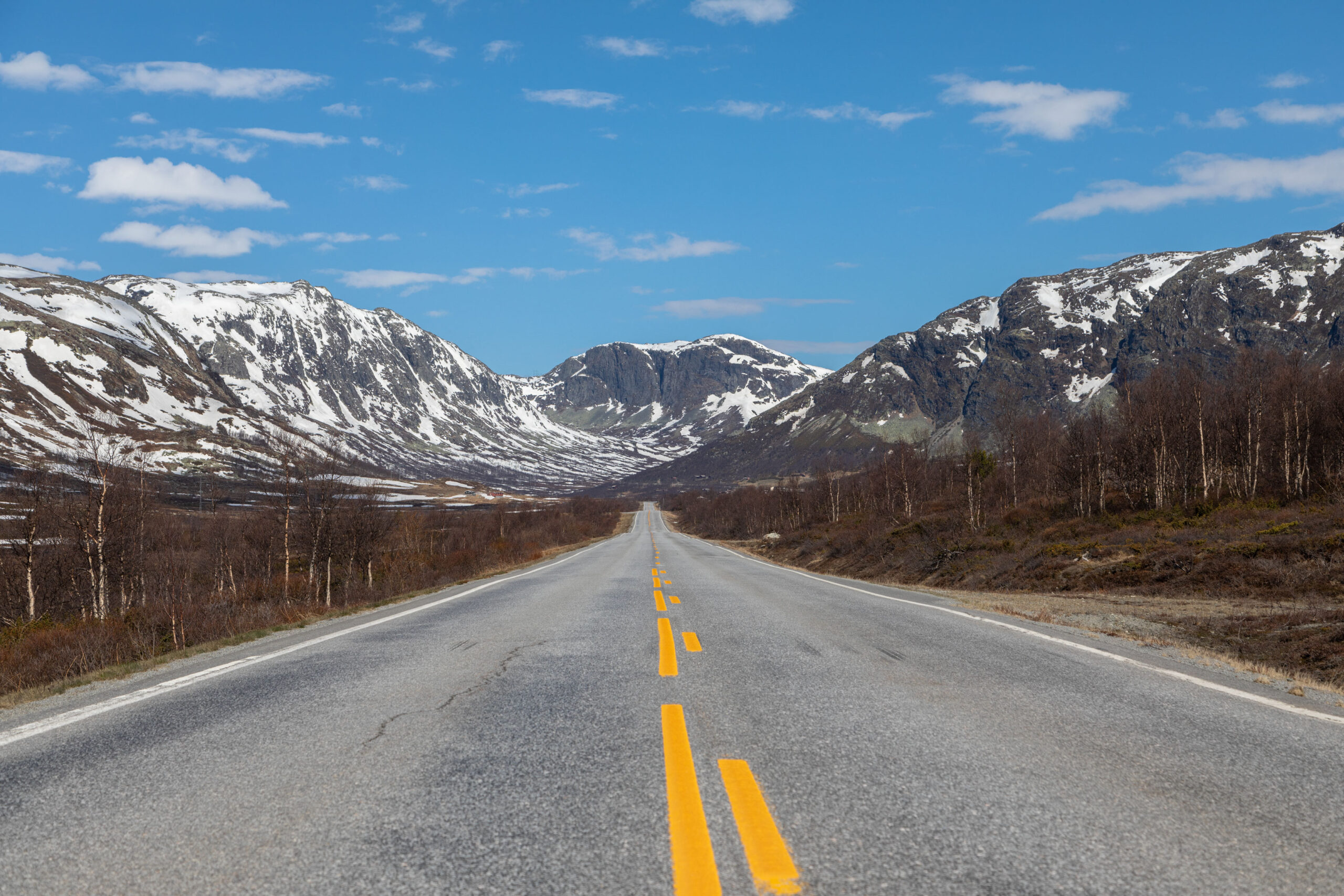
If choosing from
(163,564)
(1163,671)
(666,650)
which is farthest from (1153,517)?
(163,564)

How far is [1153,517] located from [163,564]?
65268 millimetres

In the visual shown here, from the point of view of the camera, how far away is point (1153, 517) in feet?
141

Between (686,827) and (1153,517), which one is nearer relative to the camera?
(686,827)

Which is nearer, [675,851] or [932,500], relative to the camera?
[675,851]

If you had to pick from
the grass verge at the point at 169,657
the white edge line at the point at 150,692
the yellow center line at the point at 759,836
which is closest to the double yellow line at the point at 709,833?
the yellow center line at the point at 759,836

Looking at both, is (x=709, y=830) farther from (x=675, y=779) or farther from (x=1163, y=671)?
(x=1163, y=671)

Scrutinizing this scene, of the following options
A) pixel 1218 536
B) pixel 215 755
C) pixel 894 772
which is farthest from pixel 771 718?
pixel 1218 536

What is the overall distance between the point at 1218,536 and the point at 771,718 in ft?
83.5

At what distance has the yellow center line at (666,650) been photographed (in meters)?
7.62

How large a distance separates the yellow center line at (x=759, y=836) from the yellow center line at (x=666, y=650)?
306cm

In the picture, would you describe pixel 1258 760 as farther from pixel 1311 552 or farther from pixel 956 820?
pixel 1311 552

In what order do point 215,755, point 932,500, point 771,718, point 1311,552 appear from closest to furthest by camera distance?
1. point 215,755
2. point 771,718
3. point 1311,552
4. point 932,500

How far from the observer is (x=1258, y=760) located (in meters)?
4.72

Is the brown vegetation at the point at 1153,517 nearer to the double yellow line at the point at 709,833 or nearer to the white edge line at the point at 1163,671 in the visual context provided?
the white edge line at the point at 1163,671
